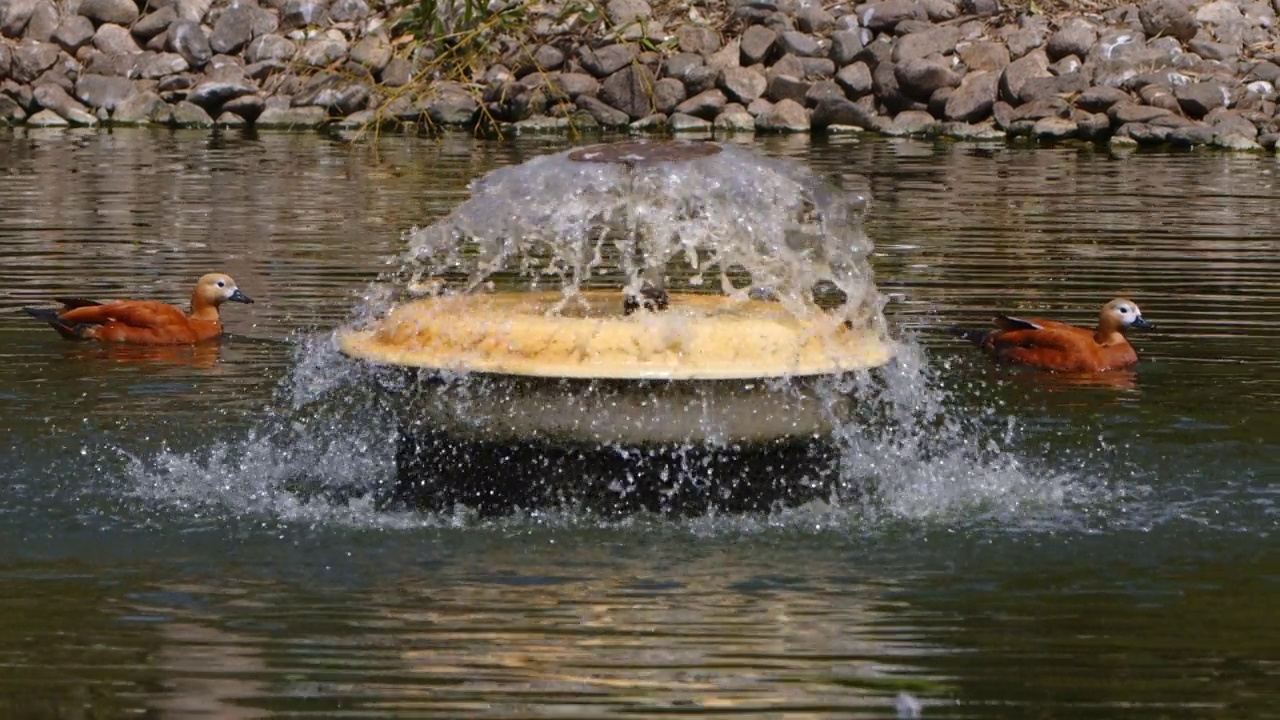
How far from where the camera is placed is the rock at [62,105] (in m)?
29.8

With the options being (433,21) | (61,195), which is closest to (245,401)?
(61,195)

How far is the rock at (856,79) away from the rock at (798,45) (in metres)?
0.69

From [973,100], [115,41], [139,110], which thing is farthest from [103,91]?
[973,100]

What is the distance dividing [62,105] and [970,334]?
2015cm

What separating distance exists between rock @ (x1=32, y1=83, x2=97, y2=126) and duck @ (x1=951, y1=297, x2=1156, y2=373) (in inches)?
783

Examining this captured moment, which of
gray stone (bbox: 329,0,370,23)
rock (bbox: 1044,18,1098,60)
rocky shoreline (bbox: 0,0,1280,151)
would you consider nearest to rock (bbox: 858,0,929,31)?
rocky shoreline (bbox: 0,0,1280,151)

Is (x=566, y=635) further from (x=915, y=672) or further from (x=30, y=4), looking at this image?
(x=30, y=4)

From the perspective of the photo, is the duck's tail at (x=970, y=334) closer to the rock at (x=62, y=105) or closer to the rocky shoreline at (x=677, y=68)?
the rocky shoreline at (x=677, y=68)

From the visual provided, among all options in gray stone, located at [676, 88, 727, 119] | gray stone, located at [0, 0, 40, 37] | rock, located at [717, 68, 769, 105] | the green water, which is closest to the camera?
the green water

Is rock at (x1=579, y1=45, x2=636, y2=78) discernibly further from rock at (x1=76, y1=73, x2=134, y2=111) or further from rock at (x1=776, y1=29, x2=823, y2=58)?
rock at (x1=76, y1=73, x2=134, y2=111)

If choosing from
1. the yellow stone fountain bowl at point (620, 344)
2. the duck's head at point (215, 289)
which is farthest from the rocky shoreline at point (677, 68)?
the yellow stone fountain bowl at point (620, 344)

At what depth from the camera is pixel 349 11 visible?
31.2 metres

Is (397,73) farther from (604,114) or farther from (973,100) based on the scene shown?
(973,100)

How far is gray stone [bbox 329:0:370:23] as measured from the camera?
31156mm
